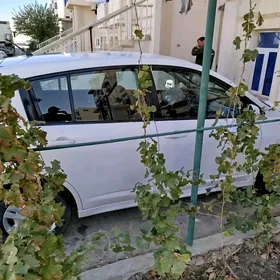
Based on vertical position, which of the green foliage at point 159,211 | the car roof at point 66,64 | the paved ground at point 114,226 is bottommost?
the paved ground at point 114,226

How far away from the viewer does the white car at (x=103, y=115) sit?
2332 millimetres

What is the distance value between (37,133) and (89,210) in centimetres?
140

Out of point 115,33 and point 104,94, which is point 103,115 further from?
point 115,33

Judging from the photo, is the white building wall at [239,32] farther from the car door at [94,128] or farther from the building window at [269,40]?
the car door at [94,128]

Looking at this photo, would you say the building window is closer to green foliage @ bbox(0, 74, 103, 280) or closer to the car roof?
the car roof

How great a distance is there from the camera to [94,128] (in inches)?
95.0

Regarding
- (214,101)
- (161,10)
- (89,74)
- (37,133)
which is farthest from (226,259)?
(161,10)

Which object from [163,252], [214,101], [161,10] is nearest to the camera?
[163,252]

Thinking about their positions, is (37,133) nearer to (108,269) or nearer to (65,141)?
(65,141)

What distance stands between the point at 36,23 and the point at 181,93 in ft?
90.2

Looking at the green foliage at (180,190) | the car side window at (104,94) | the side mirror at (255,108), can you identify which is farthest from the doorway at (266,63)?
the green foliage at (180,190)

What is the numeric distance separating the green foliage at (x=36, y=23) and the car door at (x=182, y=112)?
26.2 m

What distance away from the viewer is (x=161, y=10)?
853cm

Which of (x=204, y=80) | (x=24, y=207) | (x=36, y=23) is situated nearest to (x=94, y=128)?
(x=204, y=80)
